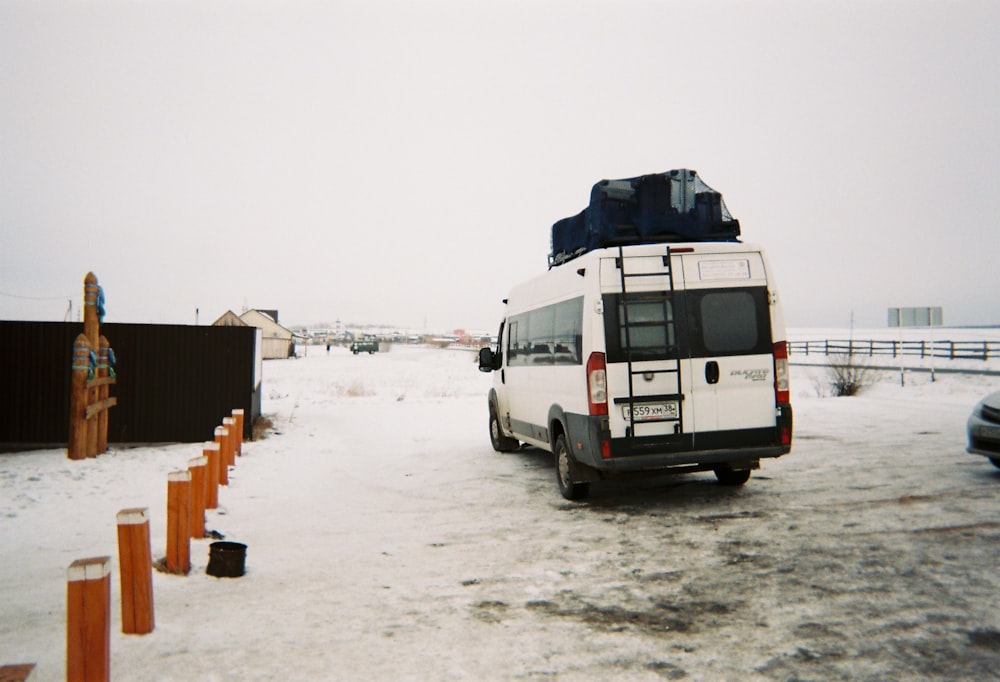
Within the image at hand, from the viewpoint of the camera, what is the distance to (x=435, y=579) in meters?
5.14

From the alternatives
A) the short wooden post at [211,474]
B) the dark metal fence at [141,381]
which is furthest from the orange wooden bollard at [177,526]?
the dark metal fence at [141,381]

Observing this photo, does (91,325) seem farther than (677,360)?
Yes

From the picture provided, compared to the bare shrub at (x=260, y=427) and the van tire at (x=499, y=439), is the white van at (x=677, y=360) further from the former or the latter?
the bare shrub at (x=260, y=427)

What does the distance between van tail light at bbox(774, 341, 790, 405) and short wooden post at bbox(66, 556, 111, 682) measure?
613cm

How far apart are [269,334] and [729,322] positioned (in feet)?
209

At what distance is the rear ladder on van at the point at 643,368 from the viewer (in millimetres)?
6668

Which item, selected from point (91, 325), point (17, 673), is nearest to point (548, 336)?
point (17, 673)

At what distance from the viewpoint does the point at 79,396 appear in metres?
10.1

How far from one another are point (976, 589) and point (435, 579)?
381cm

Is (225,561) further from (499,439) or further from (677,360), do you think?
(499,439)

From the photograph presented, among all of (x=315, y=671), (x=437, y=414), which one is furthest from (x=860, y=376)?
(x=315, y=671)

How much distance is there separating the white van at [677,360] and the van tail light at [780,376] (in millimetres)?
11

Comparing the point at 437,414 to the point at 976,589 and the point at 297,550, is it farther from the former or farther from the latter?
the point at 976,589

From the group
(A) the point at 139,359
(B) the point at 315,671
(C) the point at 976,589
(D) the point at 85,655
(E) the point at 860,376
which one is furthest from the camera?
(E) the point at 860,376
